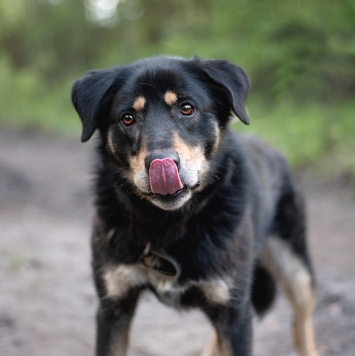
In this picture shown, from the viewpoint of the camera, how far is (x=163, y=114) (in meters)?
3.01

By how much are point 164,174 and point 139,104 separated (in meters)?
0.52

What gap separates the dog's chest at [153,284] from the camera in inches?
123

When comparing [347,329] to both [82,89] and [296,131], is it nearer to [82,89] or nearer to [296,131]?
[82,89]

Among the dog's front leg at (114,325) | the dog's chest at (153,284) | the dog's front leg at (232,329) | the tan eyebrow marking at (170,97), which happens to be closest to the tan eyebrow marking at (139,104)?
the tan eyebrow marking at (170,97)

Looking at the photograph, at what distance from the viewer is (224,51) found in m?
10.3

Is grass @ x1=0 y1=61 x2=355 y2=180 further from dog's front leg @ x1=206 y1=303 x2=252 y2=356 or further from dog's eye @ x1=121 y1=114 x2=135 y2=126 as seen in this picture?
dog's eye @ x1=121 y1=114 x2=135 y2=126

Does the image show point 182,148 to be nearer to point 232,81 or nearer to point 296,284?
point 232,81

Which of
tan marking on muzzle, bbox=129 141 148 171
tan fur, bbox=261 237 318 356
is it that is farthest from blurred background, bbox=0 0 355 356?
tan marking on muzzle, bbox=129 141 148 171

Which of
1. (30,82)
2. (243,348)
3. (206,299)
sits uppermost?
(206,299)

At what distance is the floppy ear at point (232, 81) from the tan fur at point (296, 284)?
145cm

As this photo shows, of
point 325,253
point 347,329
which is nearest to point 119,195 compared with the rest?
point 347,329

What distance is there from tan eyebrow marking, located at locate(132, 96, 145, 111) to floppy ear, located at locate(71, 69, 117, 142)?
0.21 meters

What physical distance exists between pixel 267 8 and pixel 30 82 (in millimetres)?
15513

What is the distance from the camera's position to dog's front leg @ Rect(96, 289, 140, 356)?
10.4 ft
